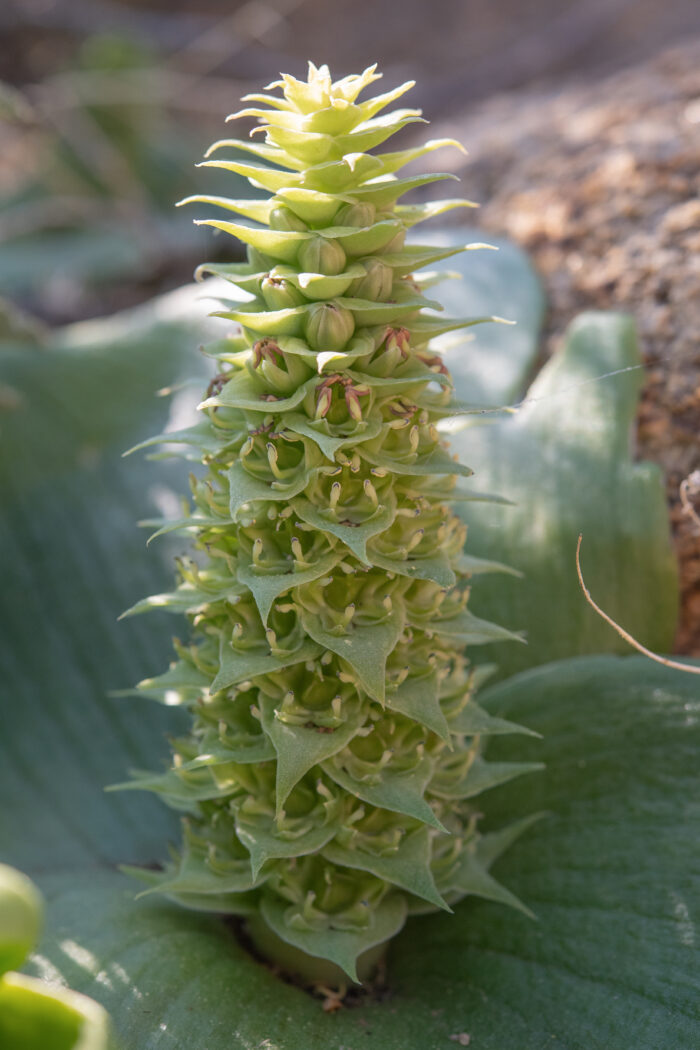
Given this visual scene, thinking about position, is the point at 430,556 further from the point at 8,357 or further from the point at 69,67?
the point at 69,67

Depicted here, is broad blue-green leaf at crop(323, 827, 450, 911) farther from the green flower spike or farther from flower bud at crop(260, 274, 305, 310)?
flower bud at crop(260, 274, 305, 310)

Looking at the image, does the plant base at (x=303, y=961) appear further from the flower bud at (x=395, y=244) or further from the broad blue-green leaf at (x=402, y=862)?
the flower bud at (x=395, y=244)

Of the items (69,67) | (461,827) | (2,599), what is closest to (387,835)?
(461,827)

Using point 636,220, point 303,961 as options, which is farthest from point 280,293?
point 636,220

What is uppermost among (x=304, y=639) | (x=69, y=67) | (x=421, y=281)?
(x=69, y=67)

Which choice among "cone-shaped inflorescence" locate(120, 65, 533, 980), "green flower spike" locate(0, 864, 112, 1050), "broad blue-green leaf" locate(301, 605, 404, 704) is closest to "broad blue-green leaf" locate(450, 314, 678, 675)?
"cone-shaped inflorescence" locate(120, 65, 533, 980)

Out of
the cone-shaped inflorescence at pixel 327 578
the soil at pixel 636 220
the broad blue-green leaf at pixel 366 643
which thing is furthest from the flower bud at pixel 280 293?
the soil at pixel 636 220
